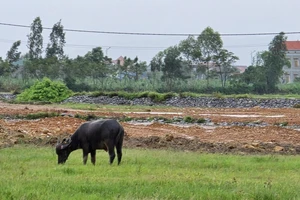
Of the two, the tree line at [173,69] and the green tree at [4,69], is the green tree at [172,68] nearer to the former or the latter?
the tree line at [173,69]

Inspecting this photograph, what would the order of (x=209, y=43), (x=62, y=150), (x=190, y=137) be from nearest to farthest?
(x=62, y=150)
(x=190, y=137)
(x=209, y=43)

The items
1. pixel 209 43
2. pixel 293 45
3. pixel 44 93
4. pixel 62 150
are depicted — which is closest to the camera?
pixel 62 150

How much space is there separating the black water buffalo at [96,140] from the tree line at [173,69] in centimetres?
5295

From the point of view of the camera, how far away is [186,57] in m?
69.8

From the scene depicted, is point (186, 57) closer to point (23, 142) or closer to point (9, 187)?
point (23, 142)

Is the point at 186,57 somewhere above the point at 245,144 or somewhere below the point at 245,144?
above

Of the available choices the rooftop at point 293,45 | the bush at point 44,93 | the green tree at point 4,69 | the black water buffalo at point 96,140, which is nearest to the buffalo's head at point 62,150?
the black water buffalo at point 96,140

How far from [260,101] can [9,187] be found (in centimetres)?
4113

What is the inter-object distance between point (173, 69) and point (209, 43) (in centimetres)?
553

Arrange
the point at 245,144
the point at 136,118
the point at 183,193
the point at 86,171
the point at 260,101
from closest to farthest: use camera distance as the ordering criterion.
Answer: the point at 183,193, the point at 86,171, the point at 245,144, the point at 136,118, the point at 260,101

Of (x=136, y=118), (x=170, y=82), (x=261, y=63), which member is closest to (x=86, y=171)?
(x=136, y=118)

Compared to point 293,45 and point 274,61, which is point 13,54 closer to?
point 274,61

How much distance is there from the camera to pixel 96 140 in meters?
14.0

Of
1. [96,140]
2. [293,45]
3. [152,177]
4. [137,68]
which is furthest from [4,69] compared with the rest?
[152,177]
